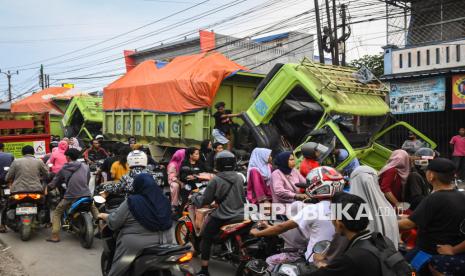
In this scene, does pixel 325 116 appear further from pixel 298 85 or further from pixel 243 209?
pixel 243 209

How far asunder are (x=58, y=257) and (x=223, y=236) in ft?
8.33

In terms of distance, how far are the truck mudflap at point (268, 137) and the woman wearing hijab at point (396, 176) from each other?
3.08 m

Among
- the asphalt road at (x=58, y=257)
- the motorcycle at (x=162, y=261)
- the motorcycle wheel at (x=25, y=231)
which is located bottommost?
the asphalt road at (x=58, y=257)

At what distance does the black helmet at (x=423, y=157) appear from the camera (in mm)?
5207

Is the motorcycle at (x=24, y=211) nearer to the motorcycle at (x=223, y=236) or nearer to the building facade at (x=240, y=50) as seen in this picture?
the motorcycle at (x=223, y=236)

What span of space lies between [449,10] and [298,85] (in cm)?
900

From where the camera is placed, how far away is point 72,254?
588cm

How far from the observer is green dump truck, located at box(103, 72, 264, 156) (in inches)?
388

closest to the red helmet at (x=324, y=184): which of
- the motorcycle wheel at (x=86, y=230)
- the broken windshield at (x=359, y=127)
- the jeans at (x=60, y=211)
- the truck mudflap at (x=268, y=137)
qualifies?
the motorcycle wheel at (x=86, y=230)

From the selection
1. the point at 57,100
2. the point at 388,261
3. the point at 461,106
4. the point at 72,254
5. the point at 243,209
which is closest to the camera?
the point at 388,261

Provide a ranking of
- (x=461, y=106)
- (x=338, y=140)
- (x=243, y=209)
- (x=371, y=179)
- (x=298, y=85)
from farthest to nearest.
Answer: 1. (x=461, y=106)
2. (x=298, y=85)
3. (x=338, y=140)
4. (x=243, y=209)
5. (x=371, y=179)

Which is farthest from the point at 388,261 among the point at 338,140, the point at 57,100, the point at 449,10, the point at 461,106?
the point at 57,100

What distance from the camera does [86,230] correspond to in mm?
6109

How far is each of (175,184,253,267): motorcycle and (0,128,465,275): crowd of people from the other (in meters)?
0.13
